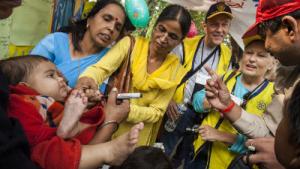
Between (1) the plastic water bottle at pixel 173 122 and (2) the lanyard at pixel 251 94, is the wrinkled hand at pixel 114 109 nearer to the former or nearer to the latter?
(2) the lanyard at pixel 251 94

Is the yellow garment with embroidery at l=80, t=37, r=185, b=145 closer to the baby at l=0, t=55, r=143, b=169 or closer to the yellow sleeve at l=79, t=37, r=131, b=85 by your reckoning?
the yellow sleeve at l=79, t=37, r=131, b=85

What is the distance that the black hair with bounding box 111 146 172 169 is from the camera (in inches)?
70.9

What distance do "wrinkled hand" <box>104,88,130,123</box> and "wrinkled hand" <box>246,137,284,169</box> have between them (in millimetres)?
784

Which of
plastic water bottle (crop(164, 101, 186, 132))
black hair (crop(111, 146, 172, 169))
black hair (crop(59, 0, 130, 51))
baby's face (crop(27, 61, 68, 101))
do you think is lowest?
plastic water bottle (crop(164, 101, 186, 132))

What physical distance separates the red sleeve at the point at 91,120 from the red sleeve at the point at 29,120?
13.9 inches

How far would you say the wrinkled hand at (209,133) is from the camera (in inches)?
110

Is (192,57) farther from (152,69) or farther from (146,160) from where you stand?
(146,160)

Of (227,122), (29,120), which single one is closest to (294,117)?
(29,120)

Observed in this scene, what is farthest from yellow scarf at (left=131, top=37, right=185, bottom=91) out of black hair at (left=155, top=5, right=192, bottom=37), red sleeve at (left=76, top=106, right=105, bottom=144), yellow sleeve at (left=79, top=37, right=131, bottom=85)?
red sleeve at (left=76, top=106, right=105, bottom=144)

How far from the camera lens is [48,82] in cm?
183

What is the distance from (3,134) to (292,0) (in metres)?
1.43

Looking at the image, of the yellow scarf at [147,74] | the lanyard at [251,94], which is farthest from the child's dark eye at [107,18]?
the lanyard at [251,94]

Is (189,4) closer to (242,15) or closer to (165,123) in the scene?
(242,15)

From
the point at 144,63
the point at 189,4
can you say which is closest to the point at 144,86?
the point at 144,63
